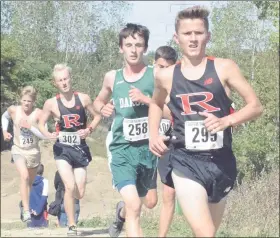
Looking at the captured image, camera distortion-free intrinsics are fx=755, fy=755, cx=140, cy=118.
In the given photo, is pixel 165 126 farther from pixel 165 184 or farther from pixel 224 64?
pixel 224 64

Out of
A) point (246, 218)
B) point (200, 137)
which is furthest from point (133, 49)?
point (246, 218)

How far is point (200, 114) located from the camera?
581 cm

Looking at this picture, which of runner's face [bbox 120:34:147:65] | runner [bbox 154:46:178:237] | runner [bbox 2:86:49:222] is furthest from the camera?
runner [bbox 2:86:49:222]

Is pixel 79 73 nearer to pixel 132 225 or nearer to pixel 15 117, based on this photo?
pixel 15 117

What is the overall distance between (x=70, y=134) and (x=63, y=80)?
718mm

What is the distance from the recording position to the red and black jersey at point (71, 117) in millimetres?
9953

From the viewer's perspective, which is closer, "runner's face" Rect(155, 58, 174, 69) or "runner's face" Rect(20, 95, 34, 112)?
"runner's face" Rect(155, 58, 174, 69)

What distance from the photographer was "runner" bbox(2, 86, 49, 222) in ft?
38.3

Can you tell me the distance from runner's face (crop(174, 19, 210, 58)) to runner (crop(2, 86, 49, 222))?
5961 mm

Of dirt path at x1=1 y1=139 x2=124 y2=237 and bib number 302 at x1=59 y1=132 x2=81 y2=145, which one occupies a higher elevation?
bib number 302 at x1=59 y1=132 x2=81 y2=145

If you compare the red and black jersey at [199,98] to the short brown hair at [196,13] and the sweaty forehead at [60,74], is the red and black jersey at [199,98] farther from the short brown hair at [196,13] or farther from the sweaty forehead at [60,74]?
the sweaty forehead at [60,74]

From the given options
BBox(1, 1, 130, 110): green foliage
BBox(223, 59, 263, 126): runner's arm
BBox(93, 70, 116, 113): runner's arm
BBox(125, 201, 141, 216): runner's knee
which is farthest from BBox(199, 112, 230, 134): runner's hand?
BBox(1, 1, 130, 110): green foliage

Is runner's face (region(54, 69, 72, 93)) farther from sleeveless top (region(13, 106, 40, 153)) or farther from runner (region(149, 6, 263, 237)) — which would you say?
runner (region(149, 6, 263, 237))

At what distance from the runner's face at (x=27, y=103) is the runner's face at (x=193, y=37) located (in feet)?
20.1
